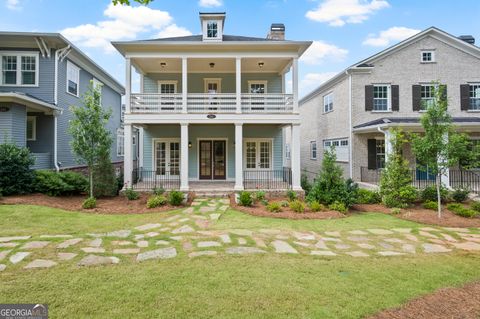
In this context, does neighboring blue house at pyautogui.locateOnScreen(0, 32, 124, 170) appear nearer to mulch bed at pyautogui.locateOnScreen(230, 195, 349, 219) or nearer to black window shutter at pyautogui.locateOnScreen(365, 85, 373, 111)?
mulch bed at pyautogui.locateOnScreen(230, 195, 349, 219)

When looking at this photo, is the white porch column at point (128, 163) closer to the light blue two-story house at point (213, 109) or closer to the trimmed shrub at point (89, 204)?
the light blue two-story house at point (213, 109)

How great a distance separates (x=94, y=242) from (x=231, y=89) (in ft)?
38.9

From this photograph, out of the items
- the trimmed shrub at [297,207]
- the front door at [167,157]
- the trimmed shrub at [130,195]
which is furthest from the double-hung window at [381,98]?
the trimmed shrub at [130,195]

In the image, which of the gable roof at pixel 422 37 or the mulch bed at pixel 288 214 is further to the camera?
the gable roof at pixel 422 37

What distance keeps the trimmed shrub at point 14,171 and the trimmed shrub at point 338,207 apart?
11.9 m

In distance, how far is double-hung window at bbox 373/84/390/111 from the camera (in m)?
15.5

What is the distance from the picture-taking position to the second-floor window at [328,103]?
1823cm

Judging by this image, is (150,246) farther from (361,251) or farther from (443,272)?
(443,272)

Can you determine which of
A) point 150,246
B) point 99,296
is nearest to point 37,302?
point 99,296

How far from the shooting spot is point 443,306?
353 cm

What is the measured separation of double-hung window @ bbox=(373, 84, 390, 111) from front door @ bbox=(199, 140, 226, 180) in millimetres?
9271

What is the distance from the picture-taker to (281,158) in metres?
15.8

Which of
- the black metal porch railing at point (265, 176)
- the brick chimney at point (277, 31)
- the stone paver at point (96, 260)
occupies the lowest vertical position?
the stone paver at point (96, 260)

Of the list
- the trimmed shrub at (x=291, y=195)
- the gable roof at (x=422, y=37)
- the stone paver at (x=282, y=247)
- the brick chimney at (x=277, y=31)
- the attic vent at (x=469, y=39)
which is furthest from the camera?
the attic vent at (x=469, y=39)
